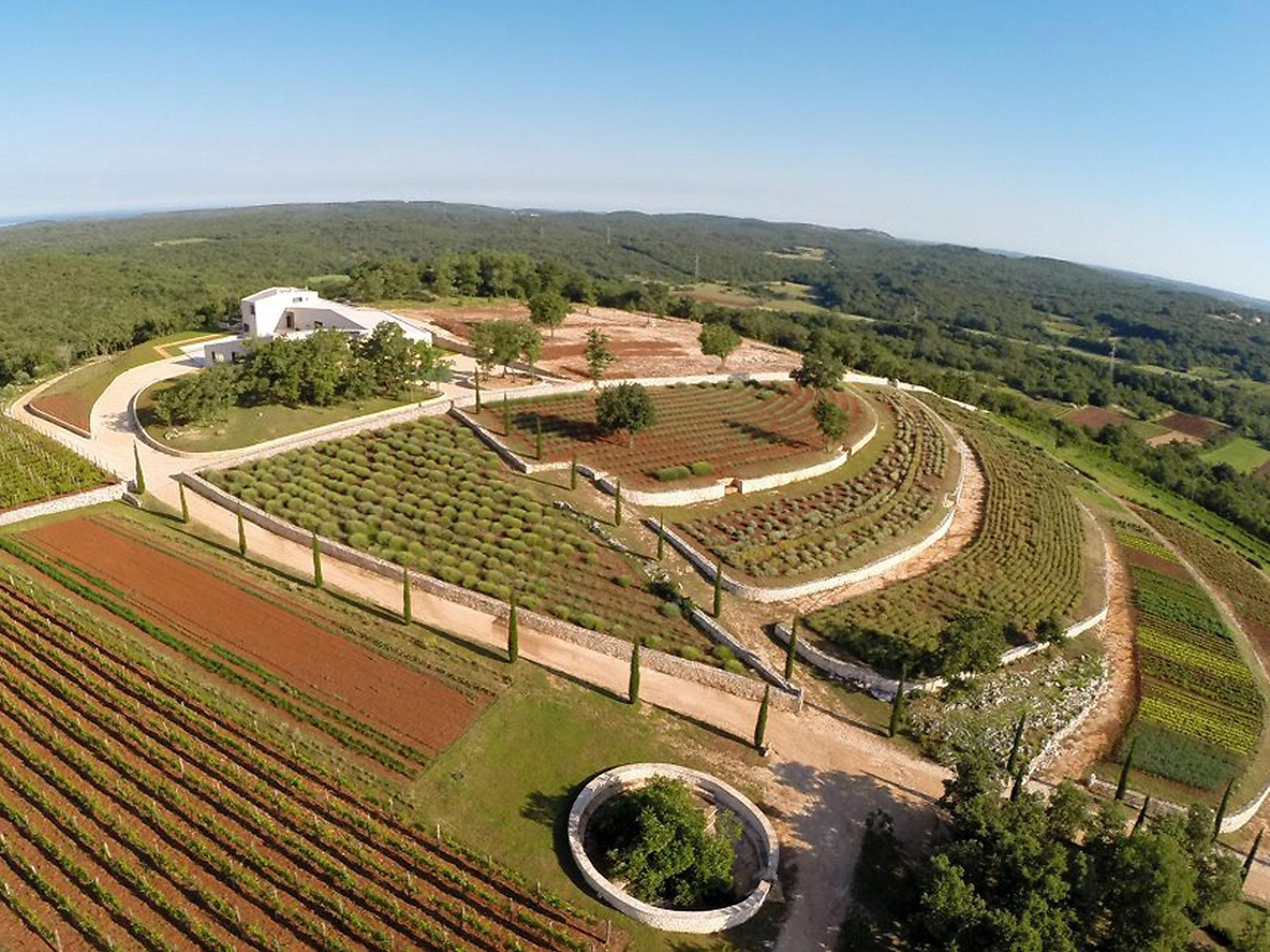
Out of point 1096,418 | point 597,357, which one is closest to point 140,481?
point 597,357

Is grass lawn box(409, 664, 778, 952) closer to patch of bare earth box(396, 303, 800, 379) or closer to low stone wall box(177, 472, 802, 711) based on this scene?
low stone wall box(177, 472, 802, 711)

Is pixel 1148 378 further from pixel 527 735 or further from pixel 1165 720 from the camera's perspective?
pixel 527 735

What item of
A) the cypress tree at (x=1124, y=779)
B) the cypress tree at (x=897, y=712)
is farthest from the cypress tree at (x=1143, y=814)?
the cypress tree at (x=897, y=712)

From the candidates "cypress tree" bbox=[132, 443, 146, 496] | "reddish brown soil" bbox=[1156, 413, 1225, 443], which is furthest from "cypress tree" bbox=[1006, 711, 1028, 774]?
"reddish brown soil" bbox=[1156, 413, 1225, 443]

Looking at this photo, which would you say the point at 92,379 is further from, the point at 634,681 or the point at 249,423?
the point at 634,681

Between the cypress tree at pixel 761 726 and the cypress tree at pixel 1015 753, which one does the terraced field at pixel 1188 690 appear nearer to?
the cypress tree at pixel 1015 753

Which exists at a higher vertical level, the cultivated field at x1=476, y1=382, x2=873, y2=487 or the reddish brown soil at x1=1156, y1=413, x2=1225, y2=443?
the cultivated field at x1=476, y1=382, x2=873, y2=487

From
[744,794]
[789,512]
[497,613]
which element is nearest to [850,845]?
[744,794]
